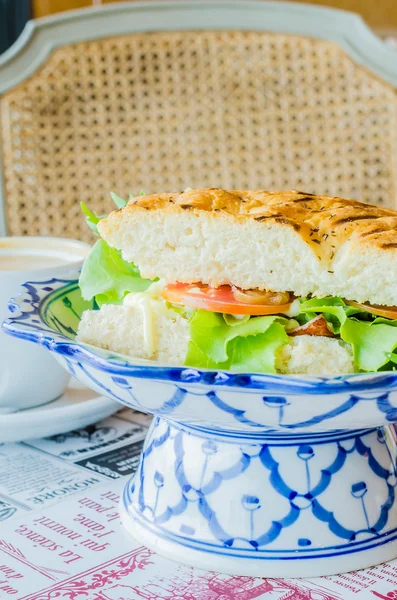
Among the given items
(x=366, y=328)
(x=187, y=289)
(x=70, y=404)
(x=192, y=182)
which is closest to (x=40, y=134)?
(x=192, y=182)

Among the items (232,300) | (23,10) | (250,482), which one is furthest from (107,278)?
(23,10)

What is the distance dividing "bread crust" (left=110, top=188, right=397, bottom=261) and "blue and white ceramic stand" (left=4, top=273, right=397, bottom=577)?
183 mm

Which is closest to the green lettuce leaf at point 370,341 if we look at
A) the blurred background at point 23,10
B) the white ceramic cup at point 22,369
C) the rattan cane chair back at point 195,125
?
the white ceramic cup at point 22,369

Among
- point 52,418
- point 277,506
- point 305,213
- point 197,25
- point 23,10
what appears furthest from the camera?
point 23,10

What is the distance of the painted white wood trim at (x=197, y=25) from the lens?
6.59 ft

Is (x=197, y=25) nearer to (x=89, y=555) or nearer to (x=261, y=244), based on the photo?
(x=261, y=244)

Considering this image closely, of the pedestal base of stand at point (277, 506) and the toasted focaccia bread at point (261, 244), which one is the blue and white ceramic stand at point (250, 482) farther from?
the toasted focaccia bread at point (261, 244)

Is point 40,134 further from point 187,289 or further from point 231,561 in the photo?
point 231,561

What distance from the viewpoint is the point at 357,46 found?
2.05m

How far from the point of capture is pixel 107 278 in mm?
939

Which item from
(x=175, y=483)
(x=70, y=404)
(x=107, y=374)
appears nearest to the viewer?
(x=107, y=374)

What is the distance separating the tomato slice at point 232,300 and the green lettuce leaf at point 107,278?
0.11 metres

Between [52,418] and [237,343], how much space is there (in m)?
0.33

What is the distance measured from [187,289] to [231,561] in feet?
0.92
